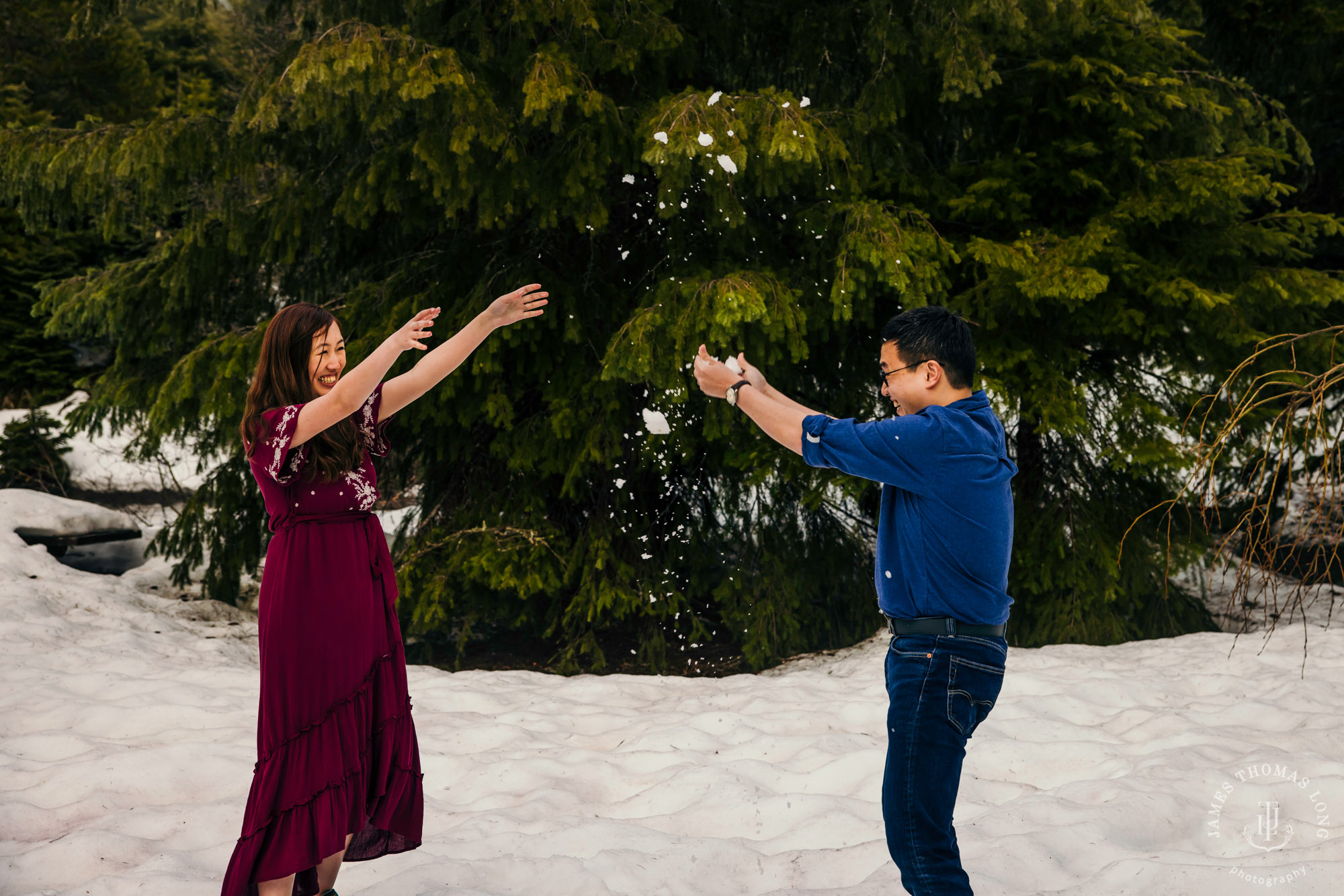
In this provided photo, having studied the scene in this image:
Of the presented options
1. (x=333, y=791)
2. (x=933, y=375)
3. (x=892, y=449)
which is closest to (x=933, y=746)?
(x=892, y=449)

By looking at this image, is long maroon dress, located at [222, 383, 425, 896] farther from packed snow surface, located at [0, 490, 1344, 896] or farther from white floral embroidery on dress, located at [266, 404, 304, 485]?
packed snow surface, located at [0, 490, 1344, 896]

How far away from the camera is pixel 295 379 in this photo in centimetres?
252

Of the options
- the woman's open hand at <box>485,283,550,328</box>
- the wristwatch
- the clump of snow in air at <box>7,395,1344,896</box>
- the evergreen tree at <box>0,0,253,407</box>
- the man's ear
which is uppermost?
the evergreen tree at <box>0,0,253,407</box>

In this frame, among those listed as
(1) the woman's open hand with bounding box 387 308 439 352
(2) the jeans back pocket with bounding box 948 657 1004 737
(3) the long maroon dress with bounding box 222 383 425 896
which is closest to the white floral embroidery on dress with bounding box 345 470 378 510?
(3) the long maroon dress with bounding box 222 383 425 896

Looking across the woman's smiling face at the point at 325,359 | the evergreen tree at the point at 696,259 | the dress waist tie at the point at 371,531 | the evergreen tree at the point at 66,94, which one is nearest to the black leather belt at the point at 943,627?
the dress waist tie at the point at 371,531

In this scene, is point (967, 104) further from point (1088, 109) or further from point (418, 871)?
point (418, 871)

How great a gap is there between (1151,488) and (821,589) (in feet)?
8.06

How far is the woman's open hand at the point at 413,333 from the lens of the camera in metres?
2.34

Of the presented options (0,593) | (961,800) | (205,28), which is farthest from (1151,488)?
(205,28)

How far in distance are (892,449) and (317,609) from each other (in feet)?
4.98

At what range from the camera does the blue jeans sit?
7.04ft

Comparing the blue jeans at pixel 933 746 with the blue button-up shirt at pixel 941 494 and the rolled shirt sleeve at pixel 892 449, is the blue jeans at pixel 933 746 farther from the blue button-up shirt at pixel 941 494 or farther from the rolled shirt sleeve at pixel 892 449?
the rolled shirt sleeve at pixel 892 449

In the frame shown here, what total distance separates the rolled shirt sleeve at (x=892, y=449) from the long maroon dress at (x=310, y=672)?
1.28m

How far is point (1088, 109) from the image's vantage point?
19.4ft
